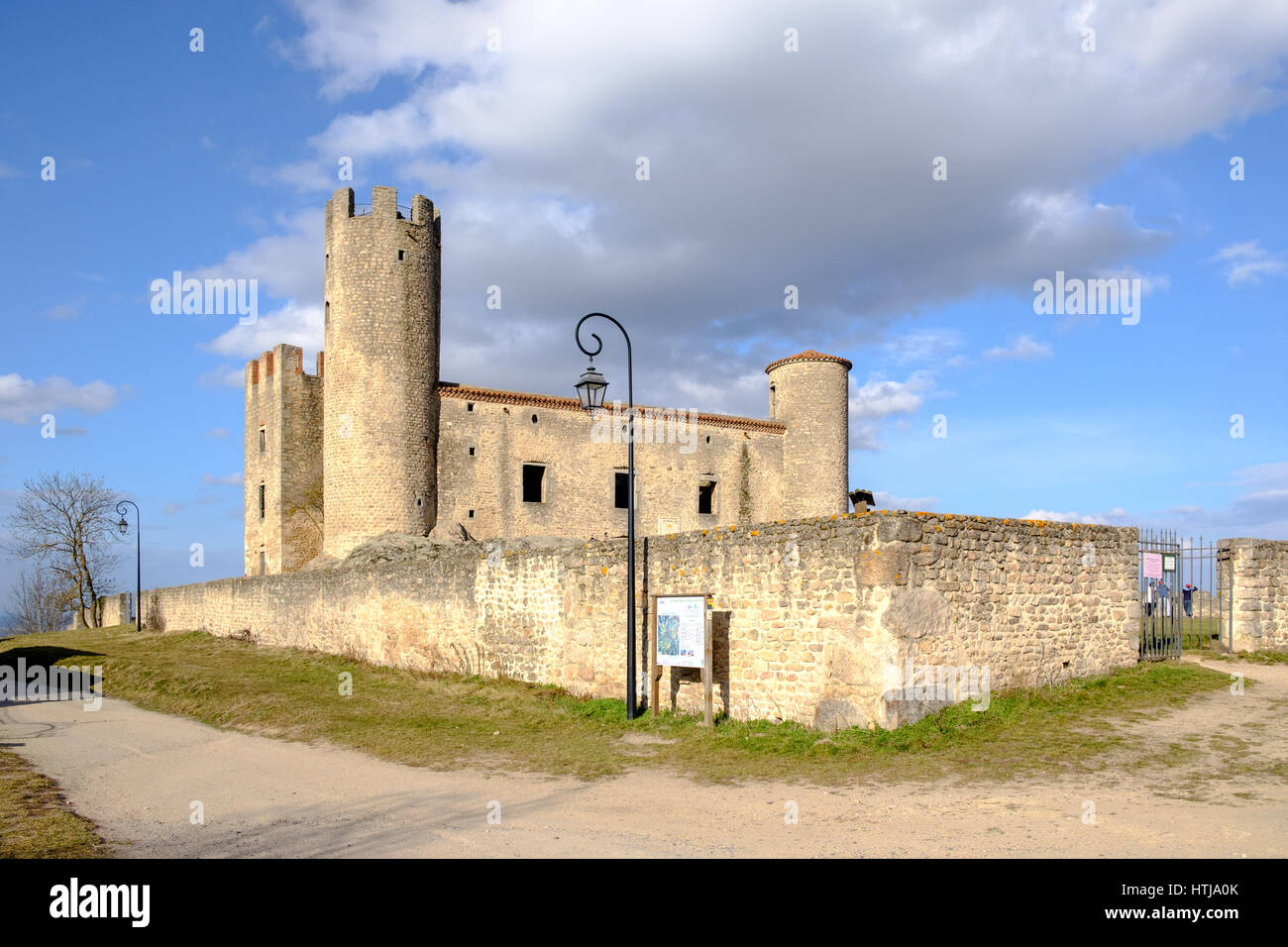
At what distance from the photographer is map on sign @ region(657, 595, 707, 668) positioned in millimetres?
11164

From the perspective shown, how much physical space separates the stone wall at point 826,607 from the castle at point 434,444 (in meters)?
14.0

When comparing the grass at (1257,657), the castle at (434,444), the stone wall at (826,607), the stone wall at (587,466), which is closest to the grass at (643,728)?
the stone wall at (826,607)

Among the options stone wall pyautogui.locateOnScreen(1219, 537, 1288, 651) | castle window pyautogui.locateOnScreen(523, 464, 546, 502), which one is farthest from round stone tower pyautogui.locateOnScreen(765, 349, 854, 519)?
stone wall pyautogui.locateOnScreen(1219, 537, 1288, 651)

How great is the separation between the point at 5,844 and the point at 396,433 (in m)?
23.9

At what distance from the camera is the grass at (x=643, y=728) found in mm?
8922

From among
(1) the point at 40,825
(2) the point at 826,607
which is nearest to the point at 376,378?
(2) the point at 826,607

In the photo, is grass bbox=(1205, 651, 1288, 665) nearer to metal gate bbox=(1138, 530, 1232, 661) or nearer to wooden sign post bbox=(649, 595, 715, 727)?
metal gate bbox=(1138, 530, 1232, 661)

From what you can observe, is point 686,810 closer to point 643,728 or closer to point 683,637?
point 683,637

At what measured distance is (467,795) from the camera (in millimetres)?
8359

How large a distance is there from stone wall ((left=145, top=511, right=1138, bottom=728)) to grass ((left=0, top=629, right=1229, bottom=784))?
37 cm

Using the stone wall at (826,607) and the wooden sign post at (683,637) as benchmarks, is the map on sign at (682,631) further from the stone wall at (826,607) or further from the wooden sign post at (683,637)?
the stone wall at (826,607)

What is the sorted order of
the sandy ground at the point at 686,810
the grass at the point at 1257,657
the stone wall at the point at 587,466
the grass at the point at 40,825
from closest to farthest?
the sandy ground at the point at 686,810, the grass at the point at 40,825, the grass at the point at 1257,657, the stone wall at the point at 587,466

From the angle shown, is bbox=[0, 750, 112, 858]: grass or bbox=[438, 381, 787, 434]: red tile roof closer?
bbox=[0, 750, 112, 858]: grass
